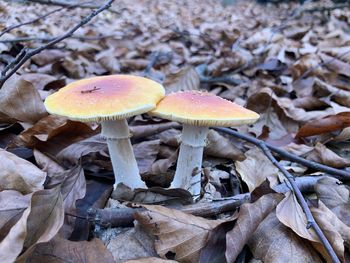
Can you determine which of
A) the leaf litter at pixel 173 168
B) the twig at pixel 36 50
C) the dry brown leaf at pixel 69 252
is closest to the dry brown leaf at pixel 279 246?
the leaf litter at pixel 173 168

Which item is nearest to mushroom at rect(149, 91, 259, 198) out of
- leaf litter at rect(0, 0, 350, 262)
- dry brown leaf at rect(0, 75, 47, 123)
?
leaf litter at rect(0, 0, 350, 262)

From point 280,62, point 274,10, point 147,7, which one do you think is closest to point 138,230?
point 280,62

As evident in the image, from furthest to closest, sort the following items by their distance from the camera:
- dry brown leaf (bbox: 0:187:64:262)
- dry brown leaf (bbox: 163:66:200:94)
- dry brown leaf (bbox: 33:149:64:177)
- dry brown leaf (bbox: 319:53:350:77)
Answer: dry brown leaf (bbox: 319:53:350:77), dry brown leaf (bbox: 163:66:200:94), dry brown leaf (bbox: 33:149:64:177), dry brown leaf (bbox: 0:187:64:262)

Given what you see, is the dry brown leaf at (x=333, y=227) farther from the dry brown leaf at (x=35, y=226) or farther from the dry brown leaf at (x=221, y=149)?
the dry brown leaf at (x=35, y=226)

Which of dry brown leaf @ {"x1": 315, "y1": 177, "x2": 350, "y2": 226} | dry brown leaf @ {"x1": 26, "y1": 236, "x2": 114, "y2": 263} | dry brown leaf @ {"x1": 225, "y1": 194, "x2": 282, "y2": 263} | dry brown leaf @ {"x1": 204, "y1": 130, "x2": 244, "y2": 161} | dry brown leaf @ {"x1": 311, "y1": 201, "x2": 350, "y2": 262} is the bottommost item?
dry brown leaf @ {"x1": 204, "y1": 130, "x2": 244, "y2": 161}

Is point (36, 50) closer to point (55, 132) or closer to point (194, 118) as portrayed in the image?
point (55, 132)

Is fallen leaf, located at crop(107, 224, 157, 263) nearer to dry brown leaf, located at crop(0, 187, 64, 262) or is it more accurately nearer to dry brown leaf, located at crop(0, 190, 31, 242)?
dry brown leaf, located at crop(0, 187, 64, 262)

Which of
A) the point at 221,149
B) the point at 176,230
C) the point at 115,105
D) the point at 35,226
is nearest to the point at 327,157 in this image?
the point at 221,149
